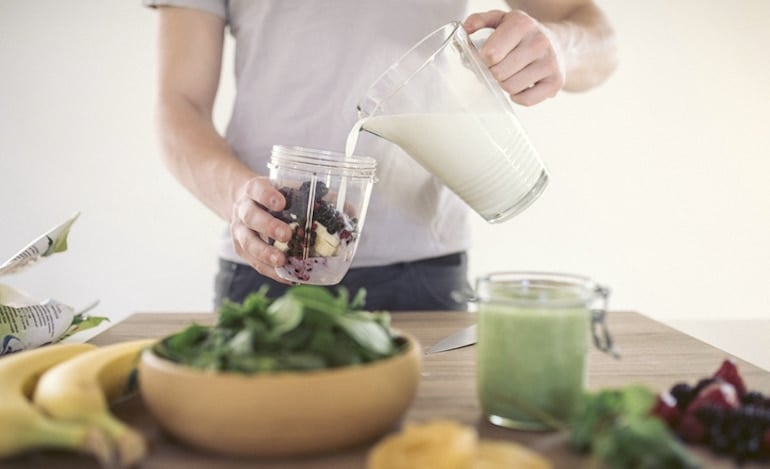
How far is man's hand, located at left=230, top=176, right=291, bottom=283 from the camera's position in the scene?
0.93 metres

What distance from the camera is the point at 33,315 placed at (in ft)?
3.10

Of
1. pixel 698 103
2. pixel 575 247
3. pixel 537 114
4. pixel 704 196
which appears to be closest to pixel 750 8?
pixel 698 103

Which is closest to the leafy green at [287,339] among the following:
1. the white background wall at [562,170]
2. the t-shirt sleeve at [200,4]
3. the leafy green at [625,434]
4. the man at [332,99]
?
the leafy green at [625,434]

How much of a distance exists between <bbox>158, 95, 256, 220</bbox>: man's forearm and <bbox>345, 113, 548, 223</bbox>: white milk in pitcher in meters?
0.27

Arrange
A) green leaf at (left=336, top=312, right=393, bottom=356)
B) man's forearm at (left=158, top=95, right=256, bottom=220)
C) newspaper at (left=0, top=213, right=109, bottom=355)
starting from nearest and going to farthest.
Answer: green leaf at (left=336, top=312, right=393, bottom=356) < newspaper at (left=0, top=213, right=109, bottom=355) < man's forearm at (left=158, top=95, right=256, bottom=220)

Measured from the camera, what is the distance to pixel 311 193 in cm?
94

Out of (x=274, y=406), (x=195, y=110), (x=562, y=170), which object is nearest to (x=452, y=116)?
(x=274, y=406)

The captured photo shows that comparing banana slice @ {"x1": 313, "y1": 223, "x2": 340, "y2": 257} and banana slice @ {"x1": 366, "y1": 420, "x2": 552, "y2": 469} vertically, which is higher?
banana slice @ {"x1": 313, "y1": 223, "x2": 340, "y2": 257}

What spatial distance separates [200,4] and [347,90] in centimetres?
32

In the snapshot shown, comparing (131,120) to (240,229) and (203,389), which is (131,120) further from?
(203,389)

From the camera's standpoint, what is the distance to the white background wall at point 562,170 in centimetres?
280

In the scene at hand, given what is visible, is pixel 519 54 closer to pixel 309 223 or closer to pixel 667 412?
pixel 309 223

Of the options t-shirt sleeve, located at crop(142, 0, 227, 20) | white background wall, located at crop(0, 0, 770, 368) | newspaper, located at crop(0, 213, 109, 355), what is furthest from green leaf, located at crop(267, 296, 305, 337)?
white background wall, located at crop(0, 0, 770, 368)

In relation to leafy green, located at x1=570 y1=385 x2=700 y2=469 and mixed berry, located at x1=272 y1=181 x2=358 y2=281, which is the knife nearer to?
mixed berry, located at x1=272 y1=181 x2=358 y2=281
